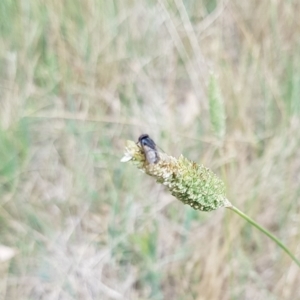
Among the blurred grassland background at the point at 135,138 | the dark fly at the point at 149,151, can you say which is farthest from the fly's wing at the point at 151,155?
the blurred grassland background at the point at 135,138

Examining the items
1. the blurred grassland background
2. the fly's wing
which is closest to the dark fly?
the fly's wing

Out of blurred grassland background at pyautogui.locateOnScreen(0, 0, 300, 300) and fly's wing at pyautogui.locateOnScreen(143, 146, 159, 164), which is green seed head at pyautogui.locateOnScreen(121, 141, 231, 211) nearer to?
fly's wing at pyautogui.locateOnScreen(143, 146, 159, 164)

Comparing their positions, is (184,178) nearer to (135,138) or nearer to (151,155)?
(151,155)

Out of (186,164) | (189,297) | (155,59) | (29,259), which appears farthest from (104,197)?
(186,164)

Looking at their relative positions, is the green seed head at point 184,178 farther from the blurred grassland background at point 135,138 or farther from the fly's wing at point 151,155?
the blurred grassland background at point 135,138

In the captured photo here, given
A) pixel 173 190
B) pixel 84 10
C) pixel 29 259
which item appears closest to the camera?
pixel 173 190

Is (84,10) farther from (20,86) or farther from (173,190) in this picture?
(173,190)
